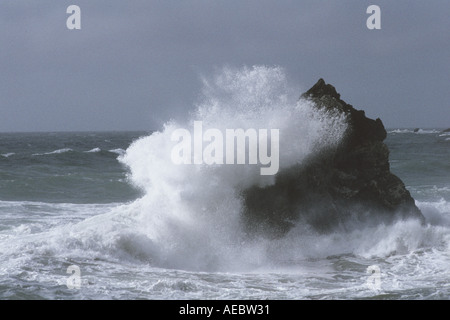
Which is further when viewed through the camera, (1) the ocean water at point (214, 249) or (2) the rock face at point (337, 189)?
(2) the rock face at point (337, 189)

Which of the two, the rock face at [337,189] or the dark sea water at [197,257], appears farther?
Result: the rock face at [337,189]

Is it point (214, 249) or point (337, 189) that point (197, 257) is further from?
point (337, 189)

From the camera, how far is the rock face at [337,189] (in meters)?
11.1

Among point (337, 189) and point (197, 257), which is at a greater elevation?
point (337, 189)

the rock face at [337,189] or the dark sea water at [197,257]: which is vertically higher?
the rock face at [337,189]

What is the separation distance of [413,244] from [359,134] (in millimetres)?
2344

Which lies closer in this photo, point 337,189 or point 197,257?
point 197,257

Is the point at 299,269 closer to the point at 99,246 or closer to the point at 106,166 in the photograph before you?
the point at 99,246

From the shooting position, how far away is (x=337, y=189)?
11.5m

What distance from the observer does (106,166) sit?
116 feet

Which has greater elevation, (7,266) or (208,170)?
(208,170)

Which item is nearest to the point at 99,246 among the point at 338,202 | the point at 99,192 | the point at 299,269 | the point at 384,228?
the point at 299,269

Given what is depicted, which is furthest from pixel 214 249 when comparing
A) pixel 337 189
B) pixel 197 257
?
pixel 337 189

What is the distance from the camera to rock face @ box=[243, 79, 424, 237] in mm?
11133
